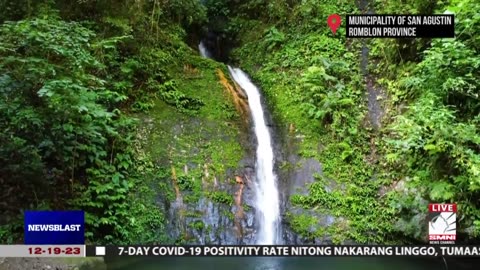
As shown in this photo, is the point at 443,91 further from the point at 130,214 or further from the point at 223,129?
the point at 130,214

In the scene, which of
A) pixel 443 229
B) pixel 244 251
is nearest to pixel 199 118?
pixel 244 251

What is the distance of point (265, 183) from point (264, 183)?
0.02 m

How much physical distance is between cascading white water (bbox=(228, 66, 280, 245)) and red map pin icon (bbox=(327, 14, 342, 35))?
2.57 metres

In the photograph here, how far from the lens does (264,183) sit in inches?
304

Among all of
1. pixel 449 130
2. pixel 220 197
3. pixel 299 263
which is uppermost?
pixel 449 130

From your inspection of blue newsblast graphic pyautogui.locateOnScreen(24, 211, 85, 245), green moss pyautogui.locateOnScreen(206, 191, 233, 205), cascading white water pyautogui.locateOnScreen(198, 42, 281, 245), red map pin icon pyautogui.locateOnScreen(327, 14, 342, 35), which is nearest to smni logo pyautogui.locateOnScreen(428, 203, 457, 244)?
cascading white water pyautogui.locateOnScreen(198, 42, 281, 245)

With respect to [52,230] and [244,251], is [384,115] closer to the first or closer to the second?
[244,251]

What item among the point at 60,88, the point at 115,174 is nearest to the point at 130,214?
the point at 115,174

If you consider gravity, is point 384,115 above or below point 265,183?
above

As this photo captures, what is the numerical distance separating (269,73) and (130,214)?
520 cm

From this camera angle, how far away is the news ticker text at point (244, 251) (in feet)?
12.9

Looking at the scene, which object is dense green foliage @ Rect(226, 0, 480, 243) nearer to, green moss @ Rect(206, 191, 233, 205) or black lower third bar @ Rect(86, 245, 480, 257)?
green moss @ Rect(206, 191, 233, 205)

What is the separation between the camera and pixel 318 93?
8.64 metres

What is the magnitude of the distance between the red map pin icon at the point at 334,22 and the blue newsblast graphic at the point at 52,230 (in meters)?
7.86
